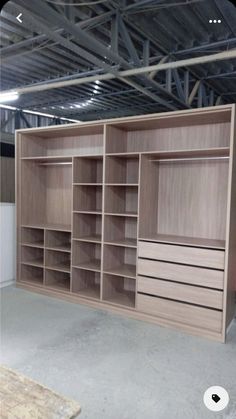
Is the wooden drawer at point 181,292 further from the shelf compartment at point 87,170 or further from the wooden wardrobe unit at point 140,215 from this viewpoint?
the shelf compartment at point 87,170

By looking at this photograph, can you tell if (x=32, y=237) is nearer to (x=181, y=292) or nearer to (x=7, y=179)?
(x=181, y=292)

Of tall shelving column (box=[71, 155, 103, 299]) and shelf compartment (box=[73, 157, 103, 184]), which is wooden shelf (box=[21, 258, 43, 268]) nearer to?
tall shelving column (box=[71, 155, 103, 299])

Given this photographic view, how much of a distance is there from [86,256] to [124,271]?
0.64 metres

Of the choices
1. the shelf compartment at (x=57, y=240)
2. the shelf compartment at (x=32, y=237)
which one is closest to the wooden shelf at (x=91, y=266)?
the shelf compartment at (x=57, y=240)

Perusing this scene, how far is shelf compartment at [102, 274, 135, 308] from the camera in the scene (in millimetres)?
3604

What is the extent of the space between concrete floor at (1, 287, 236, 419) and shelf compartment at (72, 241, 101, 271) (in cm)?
56

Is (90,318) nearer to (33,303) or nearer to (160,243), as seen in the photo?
(33,303)

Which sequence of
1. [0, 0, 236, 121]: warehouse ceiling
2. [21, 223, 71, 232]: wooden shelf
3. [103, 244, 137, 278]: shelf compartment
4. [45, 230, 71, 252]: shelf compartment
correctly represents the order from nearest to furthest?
[0, 0, 236, 121]: warehouse ceiling, [103, 244, 137, 278]: shelf compartment, [21, 223, 71, 232]: wooden shelf, [45, 230, 71, 252]: shelf compartment

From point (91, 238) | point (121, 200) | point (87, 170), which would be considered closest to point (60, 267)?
point (91, 238)

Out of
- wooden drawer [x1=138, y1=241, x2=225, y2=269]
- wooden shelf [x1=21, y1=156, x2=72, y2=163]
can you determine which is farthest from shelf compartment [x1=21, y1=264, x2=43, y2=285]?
wooden drawer [x1=138, y1=241, x2=225, y2=269]

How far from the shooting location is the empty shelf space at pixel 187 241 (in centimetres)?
299

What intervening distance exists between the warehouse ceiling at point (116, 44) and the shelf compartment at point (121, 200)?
125 centimetres

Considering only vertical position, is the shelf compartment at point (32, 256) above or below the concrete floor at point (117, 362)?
above

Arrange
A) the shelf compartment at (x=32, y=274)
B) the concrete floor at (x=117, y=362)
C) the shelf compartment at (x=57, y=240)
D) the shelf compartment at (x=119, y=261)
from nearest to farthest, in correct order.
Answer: the concrete floor at (x=117, y=362), the shelf compartment at (x=119, y=261), the shelf compartment at (x=57, y=240), the shelf compartment at (x=32, y=274)
